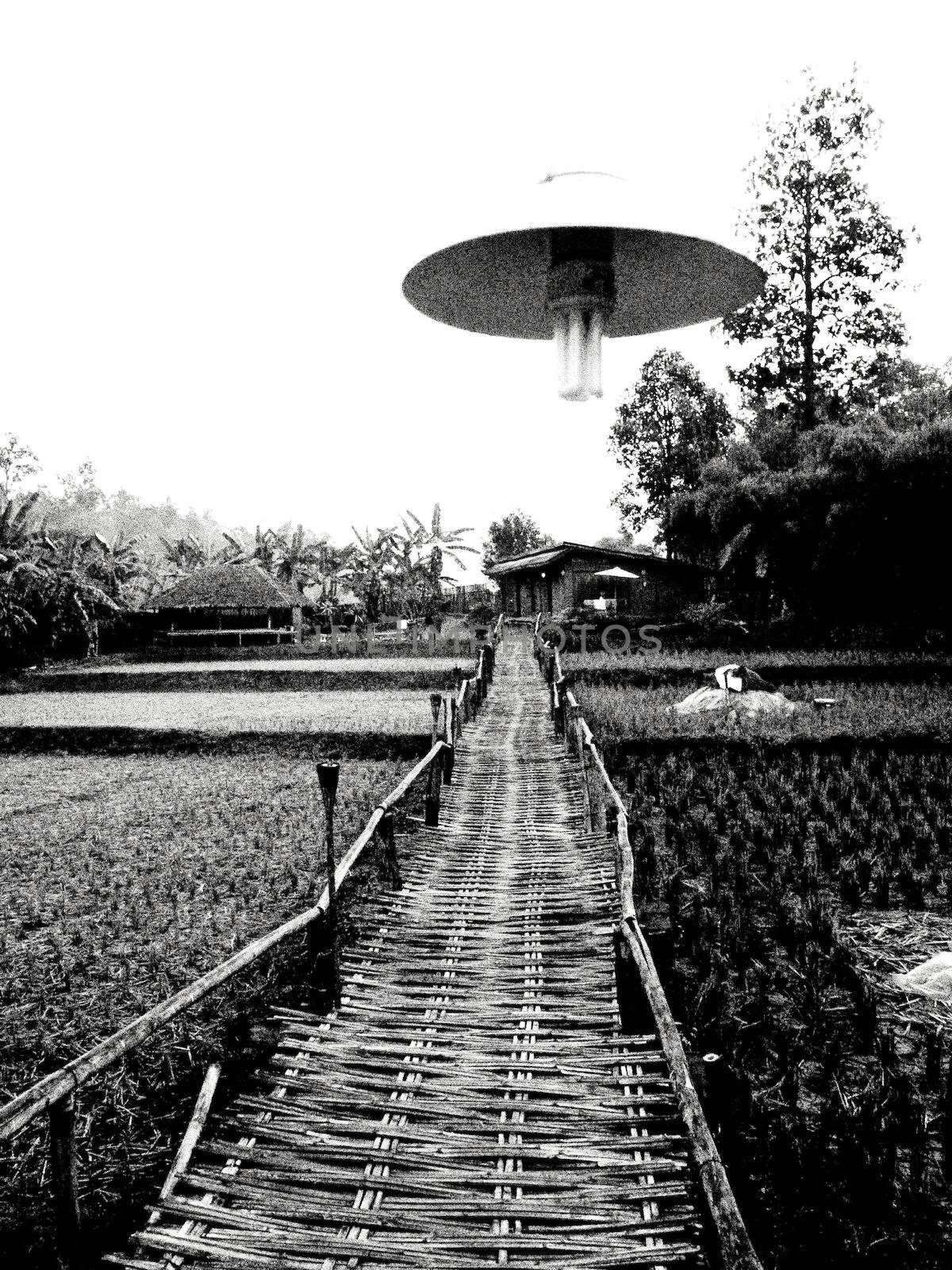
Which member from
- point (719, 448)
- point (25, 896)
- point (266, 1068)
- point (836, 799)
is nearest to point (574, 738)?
point (836, 799)

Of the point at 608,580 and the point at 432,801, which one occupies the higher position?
the point at 608,580

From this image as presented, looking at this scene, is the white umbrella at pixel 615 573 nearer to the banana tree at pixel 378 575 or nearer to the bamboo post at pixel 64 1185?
the banana tree at pixel 378 575

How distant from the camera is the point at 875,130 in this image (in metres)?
21.1

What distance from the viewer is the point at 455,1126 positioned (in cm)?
279

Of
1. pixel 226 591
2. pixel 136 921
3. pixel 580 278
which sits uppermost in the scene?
pixel 226 591

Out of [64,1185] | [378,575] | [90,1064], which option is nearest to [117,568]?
[378,575]

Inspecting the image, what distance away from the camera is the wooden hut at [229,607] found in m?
29.9

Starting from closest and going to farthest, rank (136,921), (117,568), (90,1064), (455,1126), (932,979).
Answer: (90,1064)
(455,1126)
(932,979)
(136,921)
(117,568)

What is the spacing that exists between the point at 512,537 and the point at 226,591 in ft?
65.3

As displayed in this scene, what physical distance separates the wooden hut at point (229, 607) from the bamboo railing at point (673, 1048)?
78.9ft

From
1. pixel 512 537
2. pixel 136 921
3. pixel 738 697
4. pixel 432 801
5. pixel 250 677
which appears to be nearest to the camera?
pixel 136 921

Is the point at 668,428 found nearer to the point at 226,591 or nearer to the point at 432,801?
the point at 226,591

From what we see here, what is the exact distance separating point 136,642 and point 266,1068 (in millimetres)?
29748

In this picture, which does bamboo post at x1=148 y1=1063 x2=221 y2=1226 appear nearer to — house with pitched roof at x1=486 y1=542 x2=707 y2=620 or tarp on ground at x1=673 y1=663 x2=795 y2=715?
tarp on ground at x1=673 y1=663 x2=795 y2=715
